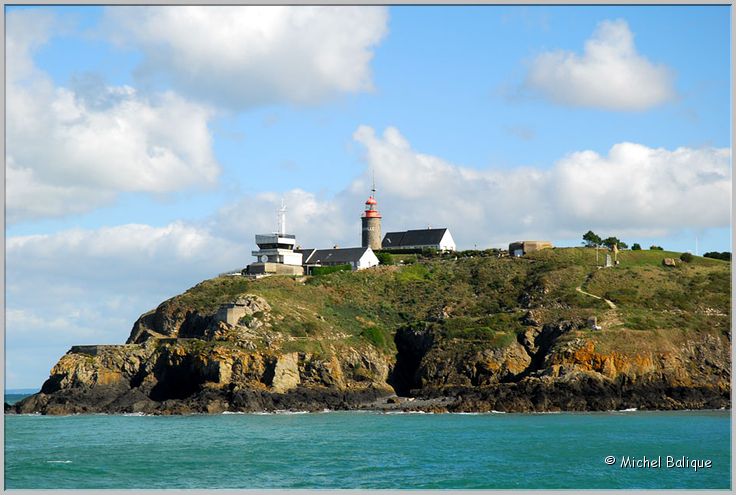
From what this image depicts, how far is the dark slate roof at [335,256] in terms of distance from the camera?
106 metres

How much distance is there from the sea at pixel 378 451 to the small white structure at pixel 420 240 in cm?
4591

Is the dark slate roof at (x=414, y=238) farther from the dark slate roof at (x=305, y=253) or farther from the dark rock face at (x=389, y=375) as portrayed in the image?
the dark rock face at (x=389, y=375)

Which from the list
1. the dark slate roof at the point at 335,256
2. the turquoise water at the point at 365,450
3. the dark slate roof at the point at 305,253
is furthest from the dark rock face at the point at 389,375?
the dark slate roof at the point at 305,253

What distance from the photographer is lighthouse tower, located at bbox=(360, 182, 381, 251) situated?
380 feet

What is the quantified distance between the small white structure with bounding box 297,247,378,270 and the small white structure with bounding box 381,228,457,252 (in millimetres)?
7933

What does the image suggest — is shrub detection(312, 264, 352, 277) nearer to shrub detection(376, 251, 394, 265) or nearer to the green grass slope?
the green grass slope

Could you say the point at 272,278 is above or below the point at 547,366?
above

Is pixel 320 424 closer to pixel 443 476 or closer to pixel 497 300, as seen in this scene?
pixel 443 476

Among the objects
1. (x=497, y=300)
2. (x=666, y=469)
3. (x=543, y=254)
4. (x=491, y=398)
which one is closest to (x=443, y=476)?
(x=666, y=469)

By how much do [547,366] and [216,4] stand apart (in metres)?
50.0

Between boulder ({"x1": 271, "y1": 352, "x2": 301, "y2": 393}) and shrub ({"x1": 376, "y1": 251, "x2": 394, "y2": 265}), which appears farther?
shrub ({"x1": 376, "y1": 251, "x2": 394, "y2": 265})

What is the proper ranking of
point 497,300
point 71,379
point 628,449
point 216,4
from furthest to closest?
point 497,300 < point 71,379 < point 628,449 < point 216,4

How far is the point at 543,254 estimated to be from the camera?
102250 mm

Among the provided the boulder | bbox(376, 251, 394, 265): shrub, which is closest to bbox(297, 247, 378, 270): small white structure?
bbox(376, 251, 394, 265): shrub
